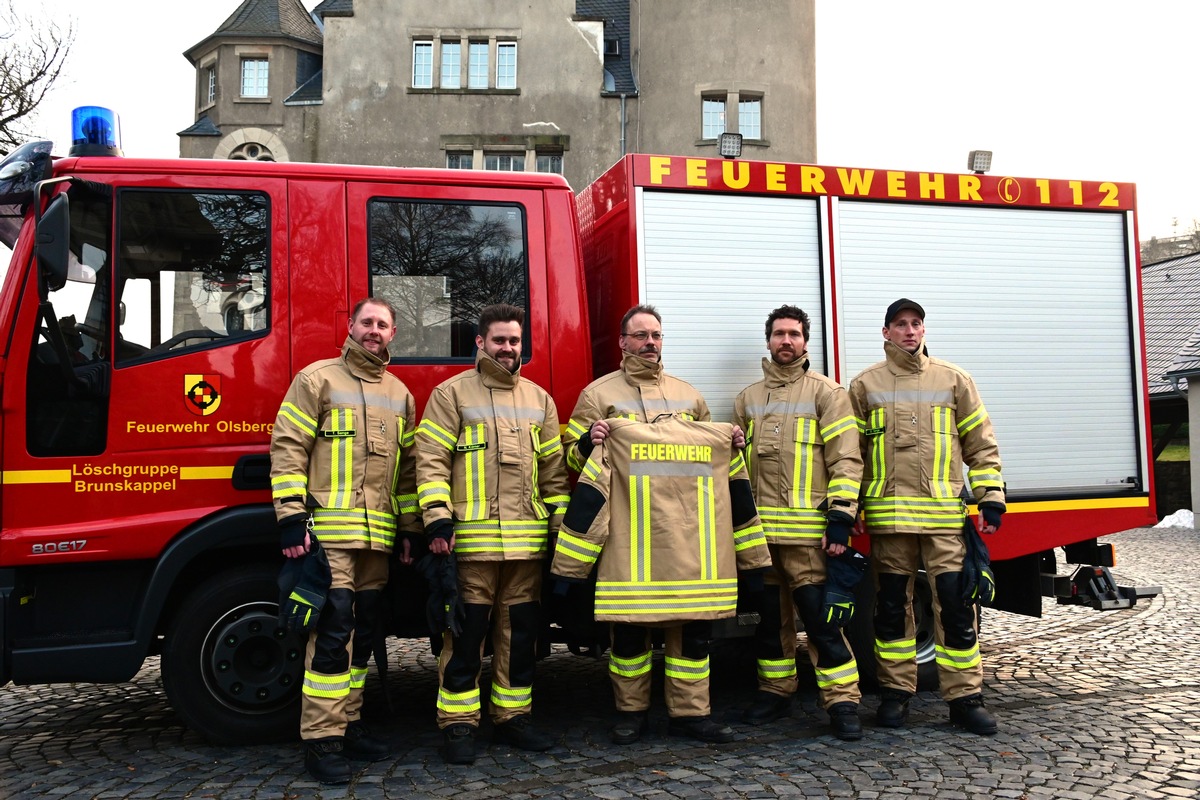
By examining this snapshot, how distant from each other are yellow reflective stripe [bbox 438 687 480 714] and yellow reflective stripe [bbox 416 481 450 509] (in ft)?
2.77

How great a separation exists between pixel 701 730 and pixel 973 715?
129 centimetres

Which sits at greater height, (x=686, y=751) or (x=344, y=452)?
(x=344, y=452)

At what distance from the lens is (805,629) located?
15.6 ft

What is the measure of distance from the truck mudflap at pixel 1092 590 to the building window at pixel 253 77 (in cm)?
2092

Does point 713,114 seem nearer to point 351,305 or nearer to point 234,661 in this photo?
point 351,305

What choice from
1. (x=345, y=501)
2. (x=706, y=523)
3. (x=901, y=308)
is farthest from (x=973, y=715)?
(x=345, y=501)

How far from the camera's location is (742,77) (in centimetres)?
2086

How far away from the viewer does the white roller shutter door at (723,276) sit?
15.7 feet

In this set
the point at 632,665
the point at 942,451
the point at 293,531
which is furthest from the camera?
the point at 942,451

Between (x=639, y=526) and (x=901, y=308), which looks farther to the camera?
(x=901, y=308)

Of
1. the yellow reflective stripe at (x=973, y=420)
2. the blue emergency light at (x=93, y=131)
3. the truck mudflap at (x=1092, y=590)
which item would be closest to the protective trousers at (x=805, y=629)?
the yellow reflective stripe at (x=973, y=420)

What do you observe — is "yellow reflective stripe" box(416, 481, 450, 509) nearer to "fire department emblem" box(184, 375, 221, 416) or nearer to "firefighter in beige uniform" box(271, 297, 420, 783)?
"firefighter in beige uniform" box(271, 297, 420, 783)

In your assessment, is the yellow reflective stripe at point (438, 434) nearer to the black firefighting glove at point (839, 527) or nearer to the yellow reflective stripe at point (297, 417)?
the yellow reflective stripe at point (297, 417)

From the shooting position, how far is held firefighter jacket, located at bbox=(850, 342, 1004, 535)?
4.58 metres
